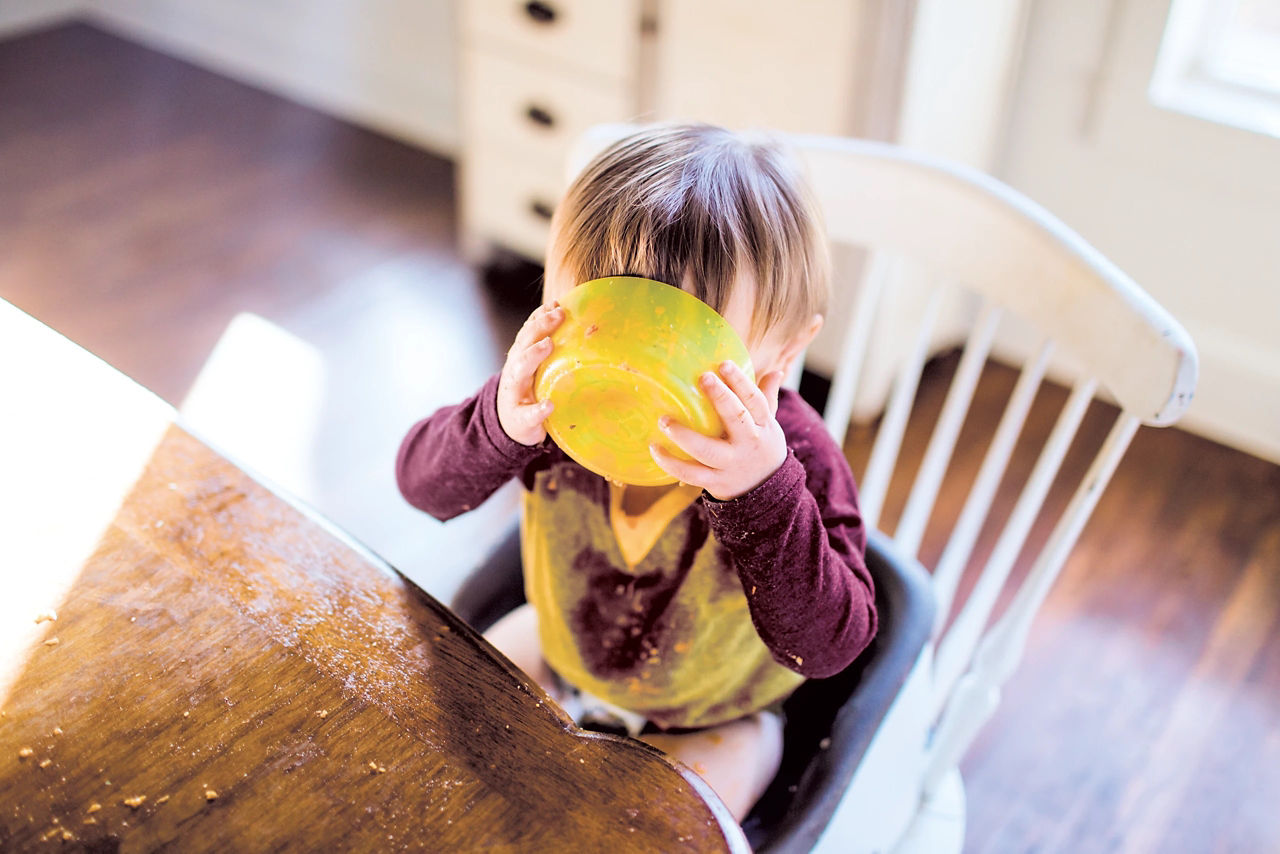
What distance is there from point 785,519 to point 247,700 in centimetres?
33

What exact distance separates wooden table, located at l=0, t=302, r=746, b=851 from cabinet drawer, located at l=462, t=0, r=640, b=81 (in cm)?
140

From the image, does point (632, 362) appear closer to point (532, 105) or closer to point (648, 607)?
point (648, 607)

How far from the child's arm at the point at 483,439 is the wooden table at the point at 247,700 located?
122 mm

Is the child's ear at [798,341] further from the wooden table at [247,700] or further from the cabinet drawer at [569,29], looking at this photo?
the cabinet drawer at [569,29]

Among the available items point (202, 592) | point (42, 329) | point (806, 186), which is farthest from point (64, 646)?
point (806, 186)

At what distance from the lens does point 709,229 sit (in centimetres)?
65

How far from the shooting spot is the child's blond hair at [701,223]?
0.64 meters

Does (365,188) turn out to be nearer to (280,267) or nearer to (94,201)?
(280,267)

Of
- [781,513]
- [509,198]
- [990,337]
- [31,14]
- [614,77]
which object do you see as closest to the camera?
[781,513]

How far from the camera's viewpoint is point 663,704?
852 mm

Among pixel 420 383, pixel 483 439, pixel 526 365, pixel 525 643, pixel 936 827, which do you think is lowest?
pixel 420 383

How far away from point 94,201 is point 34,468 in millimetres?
2245

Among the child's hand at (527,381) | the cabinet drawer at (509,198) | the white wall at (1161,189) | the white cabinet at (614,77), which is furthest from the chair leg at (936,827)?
the cabinet drawer at (509,198)

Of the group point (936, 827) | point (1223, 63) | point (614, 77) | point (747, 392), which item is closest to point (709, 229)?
point (747, 392)
